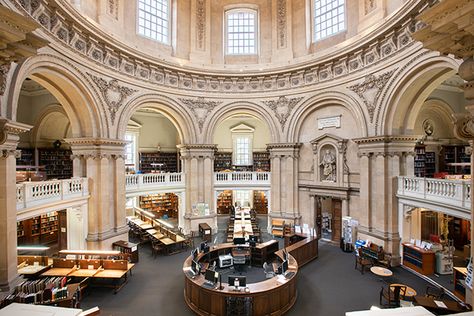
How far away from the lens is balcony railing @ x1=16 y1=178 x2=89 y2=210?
809cm

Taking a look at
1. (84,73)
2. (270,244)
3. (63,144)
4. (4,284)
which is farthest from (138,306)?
(63,144)

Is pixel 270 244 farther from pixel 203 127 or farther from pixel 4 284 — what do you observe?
pixel 4 284

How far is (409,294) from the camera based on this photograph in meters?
7.54

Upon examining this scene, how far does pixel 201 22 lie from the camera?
51.6ft

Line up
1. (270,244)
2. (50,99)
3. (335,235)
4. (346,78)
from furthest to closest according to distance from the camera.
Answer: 1. (50,99)
2. (335,235)
3. (346,78)
4. (270,244)

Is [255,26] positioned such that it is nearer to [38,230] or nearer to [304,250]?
[304,250]

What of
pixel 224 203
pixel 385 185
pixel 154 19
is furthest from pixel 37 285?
pixel 224 203

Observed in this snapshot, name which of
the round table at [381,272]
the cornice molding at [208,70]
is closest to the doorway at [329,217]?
the round table at [381,272]

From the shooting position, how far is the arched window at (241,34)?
1628 centimetres

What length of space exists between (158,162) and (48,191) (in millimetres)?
11456

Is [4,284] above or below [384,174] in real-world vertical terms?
below

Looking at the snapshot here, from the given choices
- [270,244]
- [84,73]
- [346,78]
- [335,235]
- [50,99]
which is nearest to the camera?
[84,73]

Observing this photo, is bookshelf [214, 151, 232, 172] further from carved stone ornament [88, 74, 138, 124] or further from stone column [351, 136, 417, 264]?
stone column [351, 136, 417, 264]

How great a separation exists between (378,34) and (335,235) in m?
10.1
